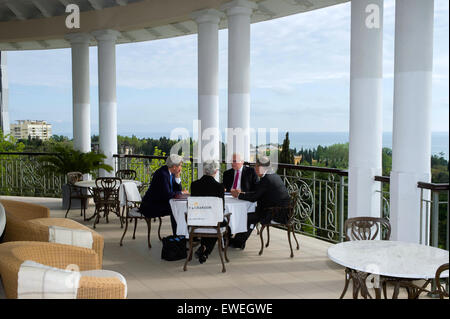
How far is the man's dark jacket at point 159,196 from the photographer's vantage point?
5.77 metres

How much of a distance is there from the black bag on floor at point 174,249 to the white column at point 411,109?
99.0 inches

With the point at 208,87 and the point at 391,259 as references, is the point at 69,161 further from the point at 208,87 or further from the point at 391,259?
the point at 391,259

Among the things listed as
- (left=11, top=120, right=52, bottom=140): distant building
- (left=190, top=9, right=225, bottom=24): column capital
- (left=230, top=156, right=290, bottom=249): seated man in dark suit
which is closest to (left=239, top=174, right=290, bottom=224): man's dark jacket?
(left=230, top=156, right=290, bottom=249): seated man in dark suit

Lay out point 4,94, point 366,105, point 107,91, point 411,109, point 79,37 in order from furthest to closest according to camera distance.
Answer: point 4,94 → point 79,37 → point 107,91 → point 366,105 → point 411,109

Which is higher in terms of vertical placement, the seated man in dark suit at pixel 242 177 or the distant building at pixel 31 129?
the distant building at pixel 31 129

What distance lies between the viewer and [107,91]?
32.1 feet

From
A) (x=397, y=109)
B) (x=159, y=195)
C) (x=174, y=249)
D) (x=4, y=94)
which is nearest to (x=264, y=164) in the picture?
(x=159, y=195)

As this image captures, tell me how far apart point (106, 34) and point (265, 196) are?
20.0ft

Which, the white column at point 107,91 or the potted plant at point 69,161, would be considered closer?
the potted plant at point 69,161

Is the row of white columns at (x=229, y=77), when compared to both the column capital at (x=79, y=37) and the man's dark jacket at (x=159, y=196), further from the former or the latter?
the column capital at (x=79, y=37)

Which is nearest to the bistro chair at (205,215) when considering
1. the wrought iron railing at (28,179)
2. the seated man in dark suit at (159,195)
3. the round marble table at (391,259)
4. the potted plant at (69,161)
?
the seated man in dark suit at (159,195)

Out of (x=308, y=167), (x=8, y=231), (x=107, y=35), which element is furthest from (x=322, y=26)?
(x=8, y=231)

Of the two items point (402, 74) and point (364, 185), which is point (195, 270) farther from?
point (402, 74)

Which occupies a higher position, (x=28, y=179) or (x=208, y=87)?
(x=208, y=87)
